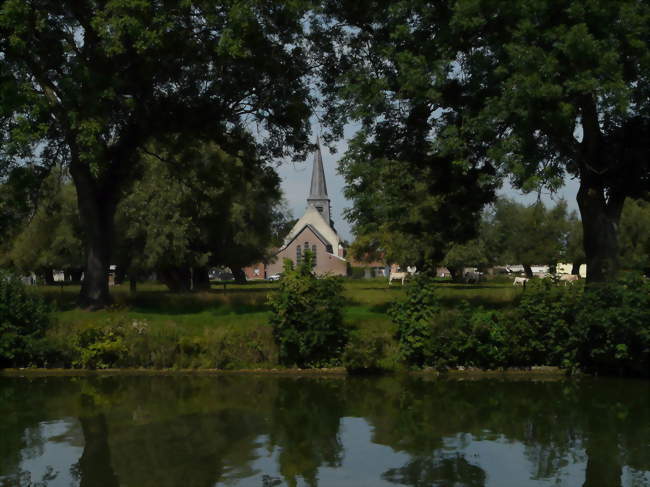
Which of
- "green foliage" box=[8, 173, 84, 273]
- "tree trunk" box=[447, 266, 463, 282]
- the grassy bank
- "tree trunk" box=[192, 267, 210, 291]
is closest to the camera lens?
the grassy bank

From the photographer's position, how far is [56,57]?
74.4 feet

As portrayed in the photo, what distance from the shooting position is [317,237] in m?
120

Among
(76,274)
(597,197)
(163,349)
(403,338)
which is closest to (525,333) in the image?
(403,338)

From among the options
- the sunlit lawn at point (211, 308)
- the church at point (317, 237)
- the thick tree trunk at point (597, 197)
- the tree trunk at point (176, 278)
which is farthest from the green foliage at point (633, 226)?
the sunlit lawn at point (211, 308)

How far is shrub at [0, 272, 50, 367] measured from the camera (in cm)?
1916

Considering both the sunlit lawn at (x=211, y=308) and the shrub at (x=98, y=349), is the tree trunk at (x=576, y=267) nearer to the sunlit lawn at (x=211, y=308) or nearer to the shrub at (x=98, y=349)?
the sunlit lawn at (x=211, y=308)

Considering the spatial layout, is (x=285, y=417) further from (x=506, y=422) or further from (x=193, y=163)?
(x=193, y=163)

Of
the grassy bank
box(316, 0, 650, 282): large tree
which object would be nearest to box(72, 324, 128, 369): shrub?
the grassy bank

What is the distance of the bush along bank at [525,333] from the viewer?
58.4 ft

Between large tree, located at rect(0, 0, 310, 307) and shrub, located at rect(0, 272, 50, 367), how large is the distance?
3761 mm

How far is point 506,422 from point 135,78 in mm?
15489

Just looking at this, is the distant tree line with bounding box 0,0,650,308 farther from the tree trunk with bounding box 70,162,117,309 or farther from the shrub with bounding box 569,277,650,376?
the shrub with bounding box 569,277,650,376

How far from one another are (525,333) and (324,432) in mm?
7633

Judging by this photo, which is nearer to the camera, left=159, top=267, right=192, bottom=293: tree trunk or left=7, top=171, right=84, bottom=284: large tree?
left=159, top=267, right=192, bottom=293: tree trunk
